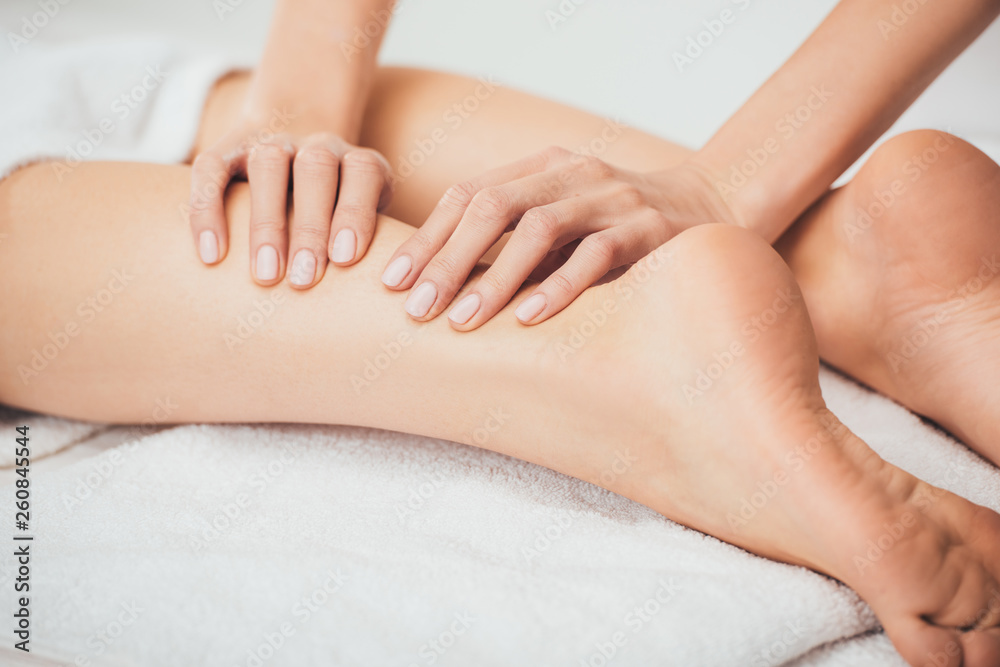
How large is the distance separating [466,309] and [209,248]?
0.84 ft

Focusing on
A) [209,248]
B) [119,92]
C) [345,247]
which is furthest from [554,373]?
[119,92]

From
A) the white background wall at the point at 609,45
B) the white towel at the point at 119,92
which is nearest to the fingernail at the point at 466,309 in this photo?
the white towel at the point at 119,92

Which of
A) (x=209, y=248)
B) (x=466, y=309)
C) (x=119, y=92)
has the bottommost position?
(x=119, y=92)

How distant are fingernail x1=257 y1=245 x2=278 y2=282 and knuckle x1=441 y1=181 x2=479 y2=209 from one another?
163mm

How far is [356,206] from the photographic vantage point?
0.66 meters

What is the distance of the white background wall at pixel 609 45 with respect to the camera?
1.41 meters

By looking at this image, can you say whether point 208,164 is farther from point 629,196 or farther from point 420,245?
point 629,196

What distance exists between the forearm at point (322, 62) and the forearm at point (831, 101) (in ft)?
1.51

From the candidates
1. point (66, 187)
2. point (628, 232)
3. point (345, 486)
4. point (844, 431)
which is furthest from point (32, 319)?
point (844, 431)

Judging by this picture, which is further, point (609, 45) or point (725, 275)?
point (609, 45)

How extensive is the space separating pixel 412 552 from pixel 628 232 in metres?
Answer: 0.35

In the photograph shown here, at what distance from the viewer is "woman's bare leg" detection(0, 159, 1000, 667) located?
0.48 metres

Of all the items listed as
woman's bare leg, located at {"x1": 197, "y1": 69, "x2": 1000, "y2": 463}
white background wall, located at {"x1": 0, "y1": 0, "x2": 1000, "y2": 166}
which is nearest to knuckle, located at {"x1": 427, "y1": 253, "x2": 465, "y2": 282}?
woman's bare leg, located at {"x1": 197, "y1": 69, "x2": 1000, "y2": 463}

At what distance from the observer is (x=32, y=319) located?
703 millimetres
